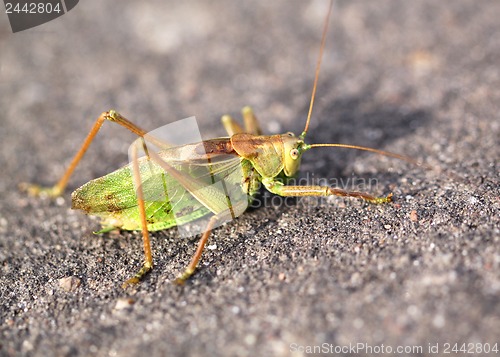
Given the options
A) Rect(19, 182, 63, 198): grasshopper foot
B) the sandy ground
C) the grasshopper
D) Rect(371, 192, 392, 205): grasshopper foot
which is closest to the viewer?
the sandy ground

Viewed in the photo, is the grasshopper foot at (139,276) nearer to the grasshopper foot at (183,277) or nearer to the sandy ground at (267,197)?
the sandy ground at (267,197)

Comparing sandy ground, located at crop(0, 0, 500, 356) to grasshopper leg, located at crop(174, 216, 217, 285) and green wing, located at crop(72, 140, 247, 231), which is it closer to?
grasshopper leg, located at crop(174, 216, 217, 285)

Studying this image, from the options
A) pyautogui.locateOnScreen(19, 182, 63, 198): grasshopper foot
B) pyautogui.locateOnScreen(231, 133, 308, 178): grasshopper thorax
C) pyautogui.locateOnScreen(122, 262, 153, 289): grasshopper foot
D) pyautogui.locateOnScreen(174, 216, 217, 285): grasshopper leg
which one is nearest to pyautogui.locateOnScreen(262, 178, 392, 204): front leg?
pyautogui.locateOnScreen(231, 133, 308, 178): grasshopper thorax

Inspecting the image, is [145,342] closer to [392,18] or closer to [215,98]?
[215,98]

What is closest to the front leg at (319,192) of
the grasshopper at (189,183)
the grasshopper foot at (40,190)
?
the grasshopper at (189,183)

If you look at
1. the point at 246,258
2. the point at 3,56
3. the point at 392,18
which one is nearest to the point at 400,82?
the point at 392,18

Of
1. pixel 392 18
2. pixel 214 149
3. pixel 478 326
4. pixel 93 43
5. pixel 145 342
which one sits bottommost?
pixel 478 326

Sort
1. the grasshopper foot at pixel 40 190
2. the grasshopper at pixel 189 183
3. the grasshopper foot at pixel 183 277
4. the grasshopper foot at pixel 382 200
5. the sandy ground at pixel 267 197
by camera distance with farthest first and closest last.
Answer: the grasshopper foot at pixel 40 190 → the grasshopper foot at pixel 382 200 → the grasshopper at pixel 189 183 → the grasshopper foot at pixel 183 277 → the sandy ground at pixel 267 197
